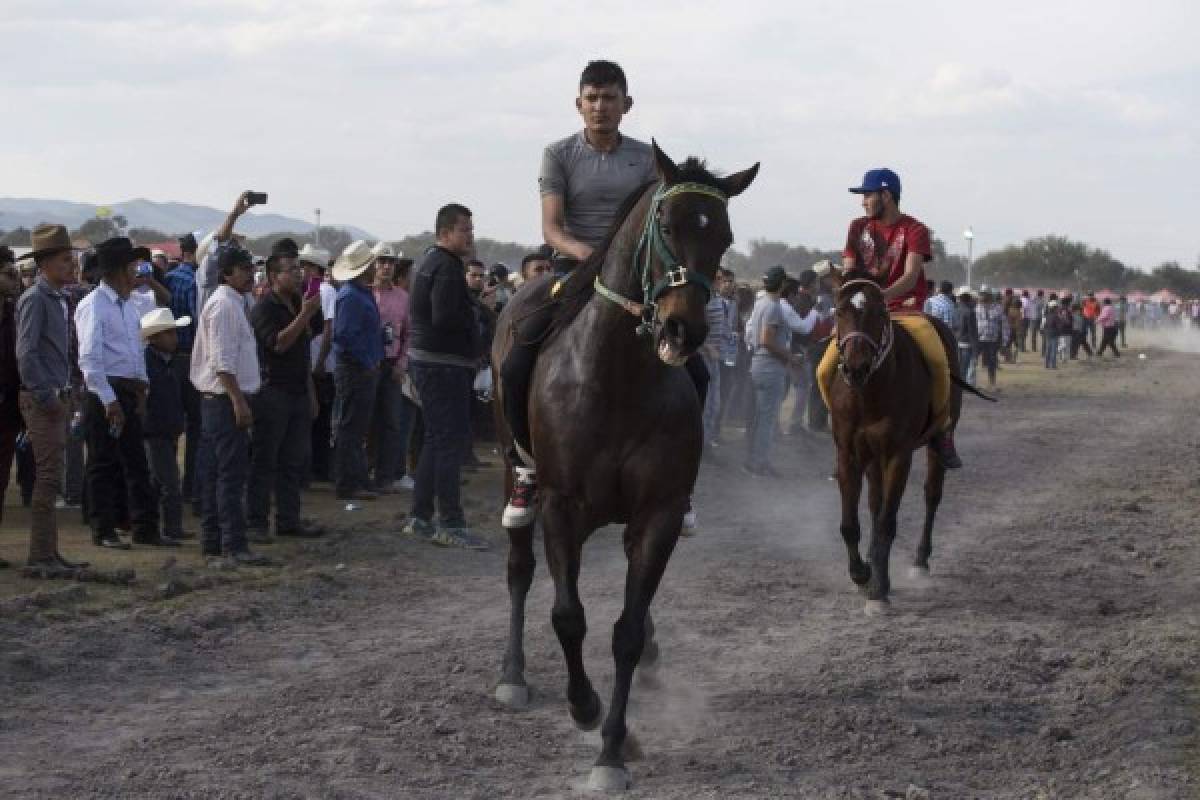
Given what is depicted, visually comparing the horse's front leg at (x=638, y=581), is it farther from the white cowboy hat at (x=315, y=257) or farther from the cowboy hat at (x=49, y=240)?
the white cowboy hat at (x=315, y=257)

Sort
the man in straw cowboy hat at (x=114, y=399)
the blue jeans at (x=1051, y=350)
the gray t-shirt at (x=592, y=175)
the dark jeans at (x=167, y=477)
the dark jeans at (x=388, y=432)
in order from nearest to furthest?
the gray t-shirt at (x=592, y=175), the man in straw cowboy hat at (x=114, y=399), the dark jeans at (x=167, y=477), the dark jeans at (x=388, y=432), the blue jeans at (x=1051, y=350)

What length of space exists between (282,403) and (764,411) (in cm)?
738

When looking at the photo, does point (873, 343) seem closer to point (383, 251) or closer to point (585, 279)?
point (585, 279)

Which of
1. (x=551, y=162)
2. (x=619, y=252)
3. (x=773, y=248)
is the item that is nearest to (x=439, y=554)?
(x=551, y=162)

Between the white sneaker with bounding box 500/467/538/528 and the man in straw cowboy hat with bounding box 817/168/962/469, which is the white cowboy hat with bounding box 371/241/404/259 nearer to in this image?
the man in straw cowboy hat with bounding box 817/168/962/469

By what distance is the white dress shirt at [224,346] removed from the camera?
35.9 ft

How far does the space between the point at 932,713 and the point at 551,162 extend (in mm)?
3468

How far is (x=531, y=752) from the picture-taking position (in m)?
6.75

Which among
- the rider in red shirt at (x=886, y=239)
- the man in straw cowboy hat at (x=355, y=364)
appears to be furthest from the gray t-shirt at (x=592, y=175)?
the man in straw cowboy hat at (x=355, y=364)

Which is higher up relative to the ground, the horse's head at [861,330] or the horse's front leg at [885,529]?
the horse's head at [861,330]

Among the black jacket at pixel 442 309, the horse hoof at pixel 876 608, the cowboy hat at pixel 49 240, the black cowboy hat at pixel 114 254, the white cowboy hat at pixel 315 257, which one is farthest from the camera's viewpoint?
the white cowboy hat at pixel 315 257

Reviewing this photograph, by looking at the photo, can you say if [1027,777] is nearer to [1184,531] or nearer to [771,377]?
[1184,531]

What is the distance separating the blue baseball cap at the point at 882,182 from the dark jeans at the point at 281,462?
490 cm

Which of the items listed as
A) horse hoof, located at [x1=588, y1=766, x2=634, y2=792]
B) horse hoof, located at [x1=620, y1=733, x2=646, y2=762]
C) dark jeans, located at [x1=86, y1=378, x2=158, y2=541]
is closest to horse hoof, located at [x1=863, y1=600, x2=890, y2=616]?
horse hoof, located at [x1=620, y1=733, x2=646, y2=762]
